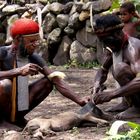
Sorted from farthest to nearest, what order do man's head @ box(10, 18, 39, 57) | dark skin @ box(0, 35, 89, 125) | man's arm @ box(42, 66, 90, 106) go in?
man's arm @ box(42, 66, 90, 106)
man's head @ box(10, 18, 39, 57)
dark skin @ box(0, 35, 89, 125)

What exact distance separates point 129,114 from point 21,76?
1304 mm

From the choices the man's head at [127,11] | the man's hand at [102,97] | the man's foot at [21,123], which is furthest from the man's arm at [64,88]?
the man's head at [127,11]

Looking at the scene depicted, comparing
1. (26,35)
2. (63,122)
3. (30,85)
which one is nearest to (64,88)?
(30,85)

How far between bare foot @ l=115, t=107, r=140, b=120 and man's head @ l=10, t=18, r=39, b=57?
4.16ft

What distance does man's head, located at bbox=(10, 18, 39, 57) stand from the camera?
5.36 m

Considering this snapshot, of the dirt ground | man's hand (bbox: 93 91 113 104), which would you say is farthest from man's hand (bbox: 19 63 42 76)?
man's hand (bbox: 93 91 113 104)

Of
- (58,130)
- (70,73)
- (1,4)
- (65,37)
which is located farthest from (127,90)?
(1,4)

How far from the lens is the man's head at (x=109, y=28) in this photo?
17.5 ft

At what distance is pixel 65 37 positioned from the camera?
12781 millimetres

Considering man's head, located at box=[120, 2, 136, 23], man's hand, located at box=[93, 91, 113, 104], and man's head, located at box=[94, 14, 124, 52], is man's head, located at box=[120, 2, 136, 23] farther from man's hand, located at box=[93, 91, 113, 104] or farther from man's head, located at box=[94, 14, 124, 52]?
man's hand, located at box=[93, 91, 113, 104]

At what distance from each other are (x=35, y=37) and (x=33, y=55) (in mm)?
303

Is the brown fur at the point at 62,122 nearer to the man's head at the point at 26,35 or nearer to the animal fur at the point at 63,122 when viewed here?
the animal fur at the point at 63,122

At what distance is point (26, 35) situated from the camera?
17.6 ft

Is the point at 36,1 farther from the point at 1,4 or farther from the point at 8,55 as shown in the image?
the point at 8,55
